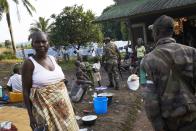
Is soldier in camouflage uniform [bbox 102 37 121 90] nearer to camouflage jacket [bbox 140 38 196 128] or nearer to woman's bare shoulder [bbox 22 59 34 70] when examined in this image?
woman's bare shoulder [bbox 22 59 34 70]

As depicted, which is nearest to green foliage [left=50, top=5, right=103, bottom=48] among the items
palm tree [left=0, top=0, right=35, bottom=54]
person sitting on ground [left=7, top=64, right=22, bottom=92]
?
palm tree [left=0, top=0, right=35, bottom=54]

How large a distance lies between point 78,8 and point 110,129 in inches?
816

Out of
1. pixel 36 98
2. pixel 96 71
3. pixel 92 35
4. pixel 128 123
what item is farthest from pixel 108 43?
pixel 92 35

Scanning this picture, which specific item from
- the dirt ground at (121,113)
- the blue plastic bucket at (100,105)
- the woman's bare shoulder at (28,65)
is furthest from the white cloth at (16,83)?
the woman's bare shoulder at (28,65)

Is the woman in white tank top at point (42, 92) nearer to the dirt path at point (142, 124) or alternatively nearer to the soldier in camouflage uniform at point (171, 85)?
the soldier in camouflage uniform at point (171, 85)

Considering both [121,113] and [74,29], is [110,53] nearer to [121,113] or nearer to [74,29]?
[121,113]

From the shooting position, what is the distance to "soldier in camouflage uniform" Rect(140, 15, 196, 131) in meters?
3.04

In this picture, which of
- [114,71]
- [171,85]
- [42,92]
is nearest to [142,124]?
[114,71]

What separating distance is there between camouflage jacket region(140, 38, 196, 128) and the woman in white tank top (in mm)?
1113

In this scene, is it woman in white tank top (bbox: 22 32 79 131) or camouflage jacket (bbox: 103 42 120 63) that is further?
camouflage jacket (bbox: 103 42 120 63)

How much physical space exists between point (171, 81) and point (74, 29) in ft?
75.6

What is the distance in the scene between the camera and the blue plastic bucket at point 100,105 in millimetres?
7727

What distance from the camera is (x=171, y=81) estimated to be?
120 inches

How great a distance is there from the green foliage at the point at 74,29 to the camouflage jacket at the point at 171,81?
22603mm
